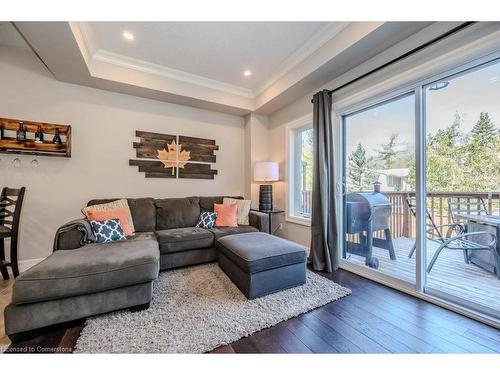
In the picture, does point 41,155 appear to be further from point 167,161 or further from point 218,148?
point 218,148

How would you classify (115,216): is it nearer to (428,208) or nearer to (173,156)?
(173,156)

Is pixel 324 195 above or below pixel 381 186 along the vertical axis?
below

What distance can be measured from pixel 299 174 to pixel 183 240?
223 cm

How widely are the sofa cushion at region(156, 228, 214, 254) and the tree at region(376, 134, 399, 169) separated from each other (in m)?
2.29

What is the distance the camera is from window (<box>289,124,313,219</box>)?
3660 millimetres

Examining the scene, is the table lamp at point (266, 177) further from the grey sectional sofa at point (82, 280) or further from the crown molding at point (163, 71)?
the grey sectional sofa at point (82, 280)

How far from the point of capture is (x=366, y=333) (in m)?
1.53

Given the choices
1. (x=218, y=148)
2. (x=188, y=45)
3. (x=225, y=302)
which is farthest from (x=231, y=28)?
(x=225, y=302)

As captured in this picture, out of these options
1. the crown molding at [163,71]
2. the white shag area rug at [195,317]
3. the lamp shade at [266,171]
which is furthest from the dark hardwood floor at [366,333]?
the crown molding at [163,71]

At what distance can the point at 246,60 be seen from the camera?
2.92 metres

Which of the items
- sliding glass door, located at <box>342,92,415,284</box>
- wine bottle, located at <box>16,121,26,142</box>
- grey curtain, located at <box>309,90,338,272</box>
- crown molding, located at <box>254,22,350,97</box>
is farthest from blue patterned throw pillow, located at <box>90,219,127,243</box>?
crown molding, located at <box>254,22,350,97</box>

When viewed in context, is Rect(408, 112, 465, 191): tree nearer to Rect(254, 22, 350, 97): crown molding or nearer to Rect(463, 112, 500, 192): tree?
Rect(463, 112, 500, 192): tree

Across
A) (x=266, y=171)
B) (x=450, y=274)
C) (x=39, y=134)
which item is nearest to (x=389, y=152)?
(x=450, y=274)
